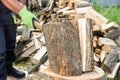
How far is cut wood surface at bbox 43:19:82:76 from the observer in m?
3.40

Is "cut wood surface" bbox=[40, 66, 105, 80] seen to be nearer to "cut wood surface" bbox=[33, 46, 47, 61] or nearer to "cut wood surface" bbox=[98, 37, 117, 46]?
"cut wood surface" bbox=[98, 37, 117, 46]

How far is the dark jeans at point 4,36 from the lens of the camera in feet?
14.5

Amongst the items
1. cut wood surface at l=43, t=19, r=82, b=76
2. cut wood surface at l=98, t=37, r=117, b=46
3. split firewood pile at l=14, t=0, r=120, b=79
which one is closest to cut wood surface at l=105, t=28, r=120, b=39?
split firewood pile at l=14, t=0, r=120, b=79

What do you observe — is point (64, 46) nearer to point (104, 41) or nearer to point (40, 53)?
point (104, 41)

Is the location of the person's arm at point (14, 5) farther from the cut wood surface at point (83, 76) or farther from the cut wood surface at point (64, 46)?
the cut wood surface at point (83, 76)

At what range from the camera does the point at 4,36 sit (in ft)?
15.1

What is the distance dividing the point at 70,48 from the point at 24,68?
2570mm

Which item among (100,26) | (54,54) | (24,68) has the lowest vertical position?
(24,68)

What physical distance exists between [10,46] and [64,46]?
6.20ft

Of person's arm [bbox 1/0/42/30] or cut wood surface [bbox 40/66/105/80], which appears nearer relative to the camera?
cut wood surface [bbox 40/66/105/80]

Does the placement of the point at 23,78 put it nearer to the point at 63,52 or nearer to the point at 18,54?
the point at 18,54

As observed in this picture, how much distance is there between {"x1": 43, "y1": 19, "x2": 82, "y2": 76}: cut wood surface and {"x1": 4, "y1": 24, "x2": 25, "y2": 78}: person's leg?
59.2 inches

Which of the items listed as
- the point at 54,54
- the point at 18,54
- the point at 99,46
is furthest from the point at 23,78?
the point at 54,54

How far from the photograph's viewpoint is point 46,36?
11.6ft
